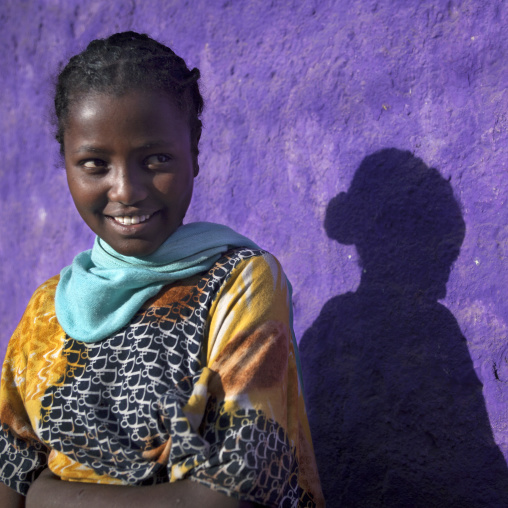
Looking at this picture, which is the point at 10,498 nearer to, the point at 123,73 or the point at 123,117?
the point at 123,117

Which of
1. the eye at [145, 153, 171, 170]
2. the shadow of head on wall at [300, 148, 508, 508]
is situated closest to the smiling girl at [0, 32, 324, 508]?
the eye at [145, 153, 171, 170]

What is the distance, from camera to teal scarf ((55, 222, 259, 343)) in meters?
1.37

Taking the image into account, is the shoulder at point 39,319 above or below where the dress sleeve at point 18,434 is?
above

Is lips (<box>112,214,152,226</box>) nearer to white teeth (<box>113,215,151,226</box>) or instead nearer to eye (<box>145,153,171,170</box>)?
white teeth (<box>113,215,151,226</box>)

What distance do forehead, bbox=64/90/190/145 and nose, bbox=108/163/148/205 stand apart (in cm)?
7

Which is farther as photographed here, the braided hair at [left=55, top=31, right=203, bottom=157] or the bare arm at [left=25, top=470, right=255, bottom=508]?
the braided hair at [left=55, top=31, right=203, bottom=157]

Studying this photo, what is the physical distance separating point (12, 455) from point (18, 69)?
7.63 feet

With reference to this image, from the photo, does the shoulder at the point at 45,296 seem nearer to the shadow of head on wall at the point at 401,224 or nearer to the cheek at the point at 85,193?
the cheek at the point at 85,193

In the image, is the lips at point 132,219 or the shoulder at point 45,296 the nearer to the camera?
the lips at point 132,219

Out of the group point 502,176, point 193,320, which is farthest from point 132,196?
point 502,176

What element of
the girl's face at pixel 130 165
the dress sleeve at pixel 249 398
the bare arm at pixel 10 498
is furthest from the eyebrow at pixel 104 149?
the bare arm at pixel 10 498

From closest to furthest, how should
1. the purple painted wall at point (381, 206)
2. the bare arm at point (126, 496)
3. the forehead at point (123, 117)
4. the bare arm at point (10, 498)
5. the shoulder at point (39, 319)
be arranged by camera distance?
the bare arm at point (126, 496), the forehead at point (123, 117), the bare arm at point (10, 498), the shoulder at point (39, 319), the purple painted wall at point (381, 206)

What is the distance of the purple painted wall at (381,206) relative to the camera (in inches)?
64.2

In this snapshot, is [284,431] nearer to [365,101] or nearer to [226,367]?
[226,367]
